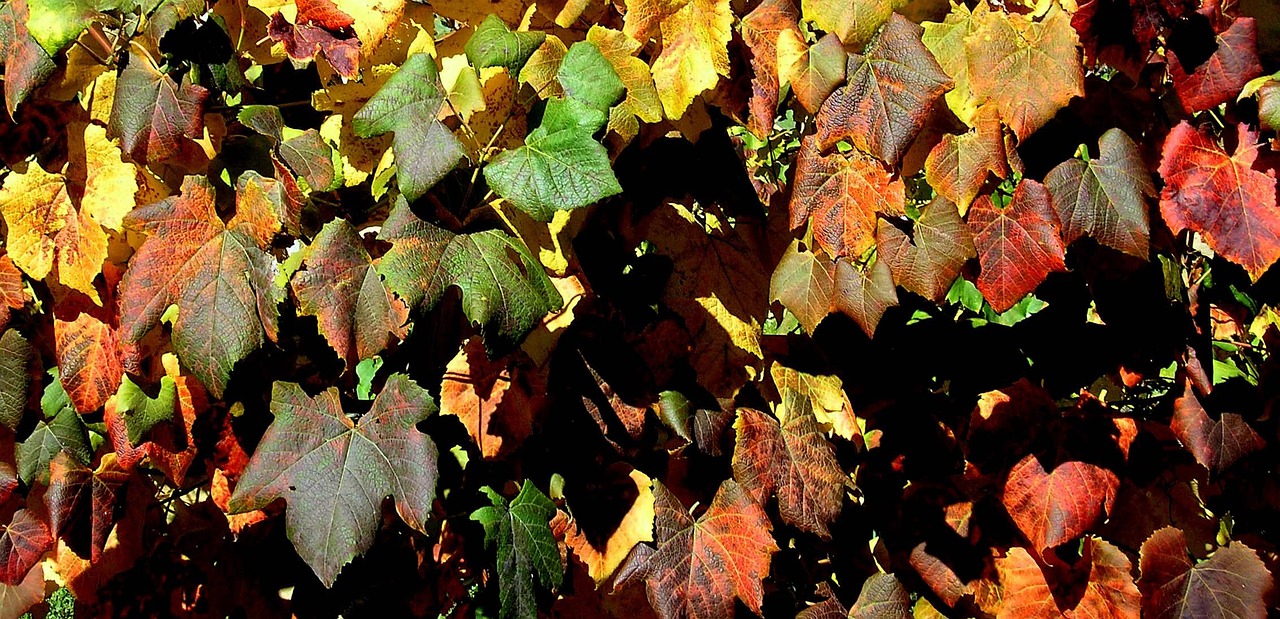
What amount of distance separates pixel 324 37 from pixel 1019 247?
3.85 feet

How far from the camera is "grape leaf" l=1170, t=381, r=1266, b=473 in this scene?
188 centimetres

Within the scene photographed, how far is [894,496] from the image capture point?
214cm

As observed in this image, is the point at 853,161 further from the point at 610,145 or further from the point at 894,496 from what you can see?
the point at 894,496

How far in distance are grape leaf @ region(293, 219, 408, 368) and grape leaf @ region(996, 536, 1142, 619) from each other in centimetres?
132

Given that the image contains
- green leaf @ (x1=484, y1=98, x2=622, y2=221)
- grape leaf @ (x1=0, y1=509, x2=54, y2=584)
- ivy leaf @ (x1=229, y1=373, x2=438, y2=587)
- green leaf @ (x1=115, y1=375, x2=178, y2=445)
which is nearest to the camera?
green leaf @ (x1=484, y1=98, x2=622, y2=221)

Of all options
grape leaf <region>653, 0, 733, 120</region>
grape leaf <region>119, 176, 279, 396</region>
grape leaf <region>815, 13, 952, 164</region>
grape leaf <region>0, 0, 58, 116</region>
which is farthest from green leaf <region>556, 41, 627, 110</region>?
grape leaf <region>0, 0, 58, 116</region>

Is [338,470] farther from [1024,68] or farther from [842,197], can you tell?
[1024,68]

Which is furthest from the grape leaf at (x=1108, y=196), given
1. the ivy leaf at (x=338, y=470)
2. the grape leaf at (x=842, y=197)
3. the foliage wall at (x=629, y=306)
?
the ivy leaf at (x=338, y=470)

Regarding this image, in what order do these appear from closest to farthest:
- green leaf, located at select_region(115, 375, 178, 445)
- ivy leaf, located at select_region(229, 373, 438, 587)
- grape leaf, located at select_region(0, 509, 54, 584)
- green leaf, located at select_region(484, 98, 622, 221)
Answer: green leaf, located at select_region(484, 98, 622, 221) < ivy leaf, located at select_region(229, 373, 438, 587) < green leaf, located at select_region(115, 375, 178, 445) < grape leaf, located at select_region(0, 509, 54, 584)

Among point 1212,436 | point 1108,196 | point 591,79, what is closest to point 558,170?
point 591,79

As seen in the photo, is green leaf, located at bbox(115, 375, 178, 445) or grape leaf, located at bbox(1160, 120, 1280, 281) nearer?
grape leaf, located at bbox(1160, 120, 1280, 281)

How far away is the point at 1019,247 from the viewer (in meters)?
1.69

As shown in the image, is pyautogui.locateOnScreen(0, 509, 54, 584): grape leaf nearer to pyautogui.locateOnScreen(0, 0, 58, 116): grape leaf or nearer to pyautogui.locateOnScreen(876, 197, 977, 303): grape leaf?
pyautogui.locateOnScreen(0, 0, 58, 116): grape leaf

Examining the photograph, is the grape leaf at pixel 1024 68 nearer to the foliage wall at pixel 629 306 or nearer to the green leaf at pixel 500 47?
the foliage wall at pixel 629 306
